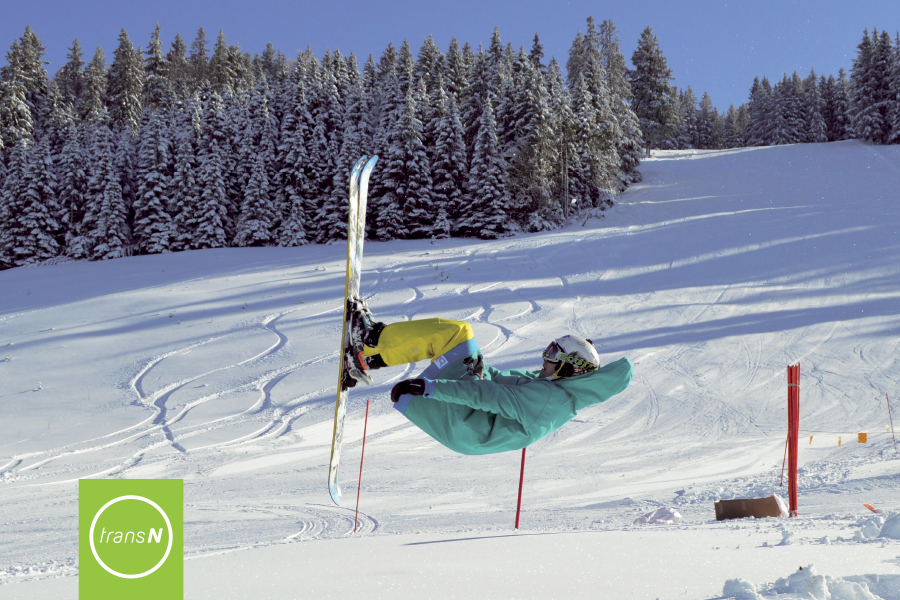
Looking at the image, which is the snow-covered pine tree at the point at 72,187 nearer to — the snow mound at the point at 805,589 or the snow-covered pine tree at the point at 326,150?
the snow-covered pine tree at the point at 326,150

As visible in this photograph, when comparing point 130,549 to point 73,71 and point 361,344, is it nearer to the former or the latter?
point 361,344

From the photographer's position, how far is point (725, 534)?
4004 mm

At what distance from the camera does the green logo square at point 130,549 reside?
10.7 ft

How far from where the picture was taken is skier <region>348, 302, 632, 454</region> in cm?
385

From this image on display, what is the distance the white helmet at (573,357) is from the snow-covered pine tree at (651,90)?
43.7 metres

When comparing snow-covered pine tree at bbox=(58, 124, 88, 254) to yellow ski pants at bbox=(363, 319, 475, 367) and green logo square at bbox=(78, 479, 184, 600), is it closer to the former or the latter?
green logo square at bbox=(78, 479, 184, 600)

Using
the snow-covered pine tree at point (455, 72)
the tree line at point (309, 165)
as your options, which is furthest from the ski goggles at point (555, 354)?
the snow-covered pine tree at point (455, 72)

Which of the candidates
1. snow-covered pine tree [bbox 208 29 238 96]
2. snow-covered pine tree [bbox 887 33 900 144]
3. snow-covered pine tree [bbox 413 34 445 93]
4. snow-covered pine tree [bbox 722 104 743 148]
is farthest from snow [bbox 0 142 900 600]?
snow-covered pine tree [bbox 722 104 743 148]

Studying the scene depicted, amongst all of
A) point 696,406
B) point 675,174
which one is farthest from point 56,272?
point 675,174

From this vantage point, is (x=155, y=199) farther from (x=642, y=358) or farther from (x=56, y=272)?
(x=642, y=358)

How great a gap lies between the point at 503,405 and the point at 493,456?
529 cm

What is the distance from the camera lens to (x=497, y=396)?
3.83 meters

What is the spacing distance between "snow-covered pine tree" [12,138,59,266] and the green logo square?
31.2m

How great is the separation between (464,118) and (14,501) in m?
27.4
